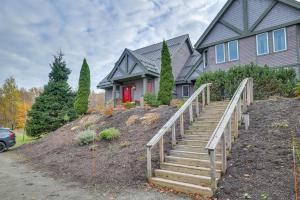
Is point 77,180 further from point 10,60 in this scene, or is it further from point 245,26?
point 10,60

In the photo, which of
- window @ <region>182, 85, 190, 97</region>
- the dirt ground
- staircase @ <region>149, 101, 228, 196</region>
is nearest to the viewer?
the dirt ground

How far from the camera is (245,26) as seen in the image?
15641 mm

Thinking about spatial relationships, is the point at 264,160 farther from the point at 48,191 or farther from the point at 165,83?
the point at 165,83

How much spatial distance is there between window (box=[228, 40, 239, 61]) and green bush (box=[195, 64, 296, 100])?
17.2ft

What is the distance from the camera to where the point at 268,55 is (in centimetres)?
1466

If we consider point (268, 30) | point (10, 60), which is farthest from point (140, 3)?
point (10, 60)

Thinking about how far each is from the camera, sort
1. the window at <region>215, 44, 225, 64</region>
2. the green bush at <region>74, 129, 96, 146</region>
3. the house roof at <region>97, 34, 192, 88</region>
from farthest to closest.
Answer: the house roof at <region>97, 34, 192, 88</region>, the window at <region>215, 44, 225, 64</region>, the green bush at <region>74, 129, 96, 146</region>

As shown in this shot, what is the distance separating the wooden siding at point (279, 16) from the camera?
533 inches

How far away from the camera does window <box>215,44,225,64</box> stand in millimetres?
16859

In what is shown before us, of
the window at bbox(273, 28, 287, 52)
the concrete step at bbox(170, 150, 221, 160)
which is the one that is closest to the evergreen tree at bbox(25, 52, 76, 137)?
the concrete step at bbox(170, 150, 221, 160)

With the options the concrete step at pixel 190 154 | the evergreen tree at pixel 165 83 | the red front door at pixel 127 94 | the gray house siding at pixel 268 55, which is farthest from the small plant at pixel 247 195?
the red front door at pixel 127 94

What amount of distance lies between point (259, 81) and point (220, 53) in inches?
277

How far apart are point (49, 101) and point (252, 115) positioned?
51.8 feet

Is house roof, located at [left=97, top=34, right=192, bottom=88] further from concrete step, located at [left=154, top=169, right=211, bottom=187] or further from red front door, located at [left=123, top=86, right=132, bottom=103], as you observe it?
concrete step, located at [left=154, top=169, right=211, bottom=187]
